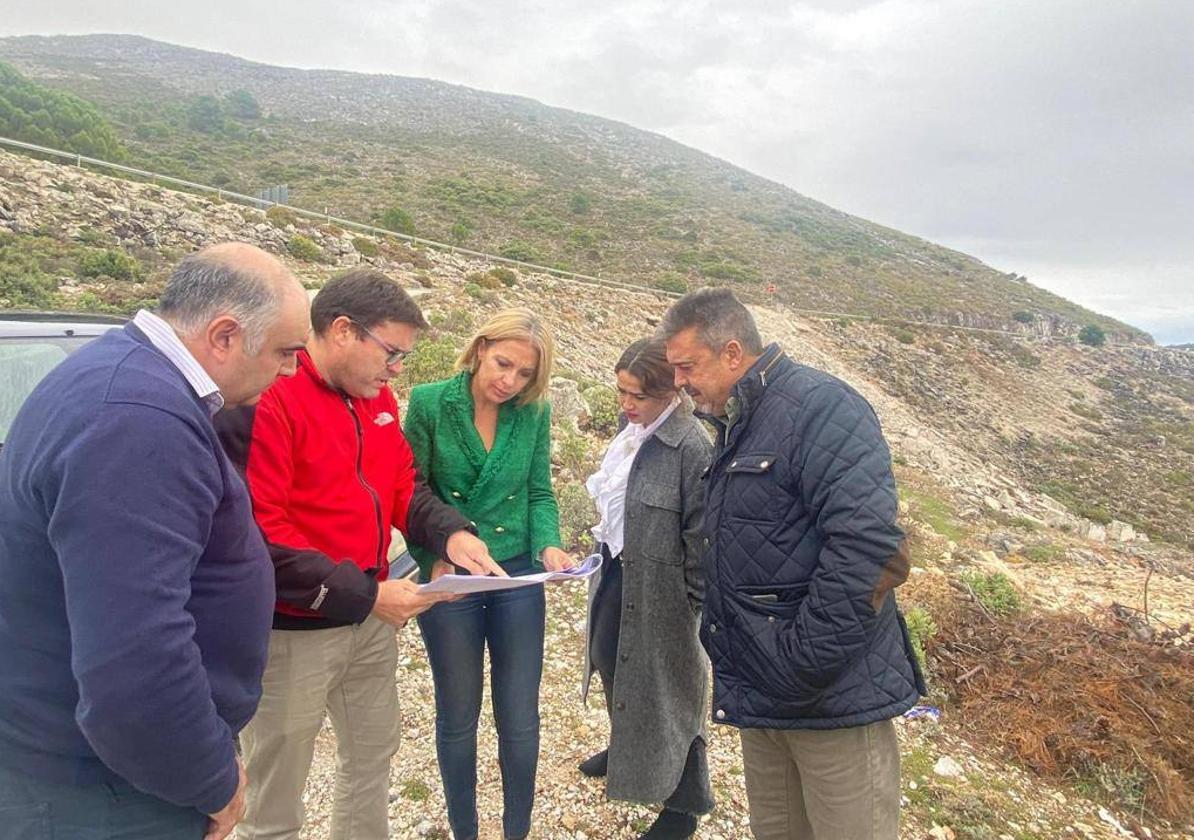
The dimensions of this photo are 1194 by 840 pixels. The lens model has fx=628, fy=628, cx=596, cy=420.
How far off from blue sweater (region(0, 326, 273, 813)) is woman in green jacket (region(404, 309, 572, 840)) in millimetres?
1190

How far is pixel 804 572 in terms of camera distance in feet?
5.94

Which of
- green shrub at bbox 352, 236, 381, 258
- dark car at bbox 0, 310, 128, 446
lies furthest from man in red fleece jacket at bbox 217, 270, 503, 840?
green shrub at bbox 352, 236, 381, 258

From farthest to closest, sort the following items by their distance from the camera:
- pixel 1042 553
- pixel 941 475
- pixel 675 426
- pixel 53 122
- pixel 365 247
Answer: pixel 53 122 → pixel 365 247 → pixel 941 475 → pixel 1042 553 → pixel 675 426

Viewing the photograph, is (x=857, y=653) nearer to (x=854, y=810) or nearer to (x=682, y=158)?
(x=854, y=810)

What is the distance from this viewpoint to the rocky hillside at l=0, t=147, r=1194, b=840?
320 cm

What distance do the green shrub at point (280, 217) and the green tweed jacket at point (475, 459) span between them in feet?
53.2

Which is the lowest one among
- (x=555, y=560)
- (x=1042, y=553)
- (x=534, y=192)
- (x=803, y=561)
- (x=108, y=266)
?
(x=1042, y=553)

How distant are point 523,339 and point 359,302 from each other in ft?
2.16

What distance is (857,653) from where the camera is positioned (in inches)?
69.2

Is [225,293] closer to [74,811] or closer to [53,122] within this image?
[74,811]

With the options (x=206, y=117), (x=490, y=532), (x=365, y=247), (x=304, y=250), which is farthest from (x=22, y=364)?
(x=206, y=117)

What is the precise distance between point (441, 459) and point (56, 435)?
1.46m

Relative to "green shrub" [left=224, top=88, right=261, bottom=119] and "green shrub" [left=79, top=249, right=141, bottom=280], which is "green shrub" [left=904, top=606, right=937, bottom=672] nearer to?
"green shrub" [left=79, top=249, right=141, bottom=280]

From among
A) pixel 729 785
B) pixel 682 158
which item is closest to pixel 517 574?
pixel 729 785
